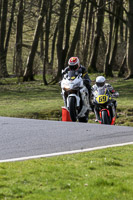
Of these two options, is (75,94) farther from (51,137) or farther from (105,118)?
(51,137)

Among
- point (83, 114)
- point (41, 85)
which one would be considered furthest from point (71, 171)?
point (41, 85)

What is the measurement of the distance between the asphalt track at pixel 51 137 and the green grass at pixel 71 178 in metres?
0.78

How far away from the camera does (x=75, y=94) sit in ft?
49.1

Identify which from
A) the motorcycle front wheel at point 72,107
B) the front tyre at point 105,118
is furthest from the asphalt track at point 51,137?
the front tyre at point 105,118

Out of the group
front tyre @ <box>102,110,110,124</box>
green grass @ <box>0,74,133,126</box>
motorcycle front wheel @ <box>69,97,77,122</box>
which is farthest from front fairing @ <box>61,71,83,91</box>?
green grass @ <box>0,74,133,126</box>

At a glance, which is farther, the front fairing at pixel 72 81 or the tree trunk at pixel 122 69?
the tree trunk at pixel 122 69

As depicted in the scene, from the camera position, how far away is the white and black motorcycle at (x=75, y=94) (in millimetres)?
14852

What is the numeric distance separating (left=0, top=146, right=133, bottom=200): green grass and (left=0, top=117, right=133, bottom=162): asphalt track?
0.78 m

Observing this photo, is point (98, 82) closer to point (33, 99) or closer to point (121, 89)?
point (33, 99)

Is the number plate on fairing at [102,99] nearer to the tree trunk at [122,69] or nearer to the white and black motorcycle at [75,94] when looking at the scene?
the white and black motorcycle at [75,94]

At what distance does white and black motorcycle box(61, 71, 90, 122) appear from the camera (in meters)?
14.9

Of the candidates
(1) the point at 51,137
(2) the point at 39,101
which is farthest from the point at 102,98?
(2) the point at 39,101

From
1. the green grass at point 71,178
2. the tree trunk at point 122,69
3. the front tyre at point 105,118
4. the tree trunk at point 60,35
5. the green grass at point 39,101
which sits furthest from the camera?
the tree trunk at point 122,69

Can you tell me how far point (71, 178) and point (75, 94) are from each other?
799 centimetres
